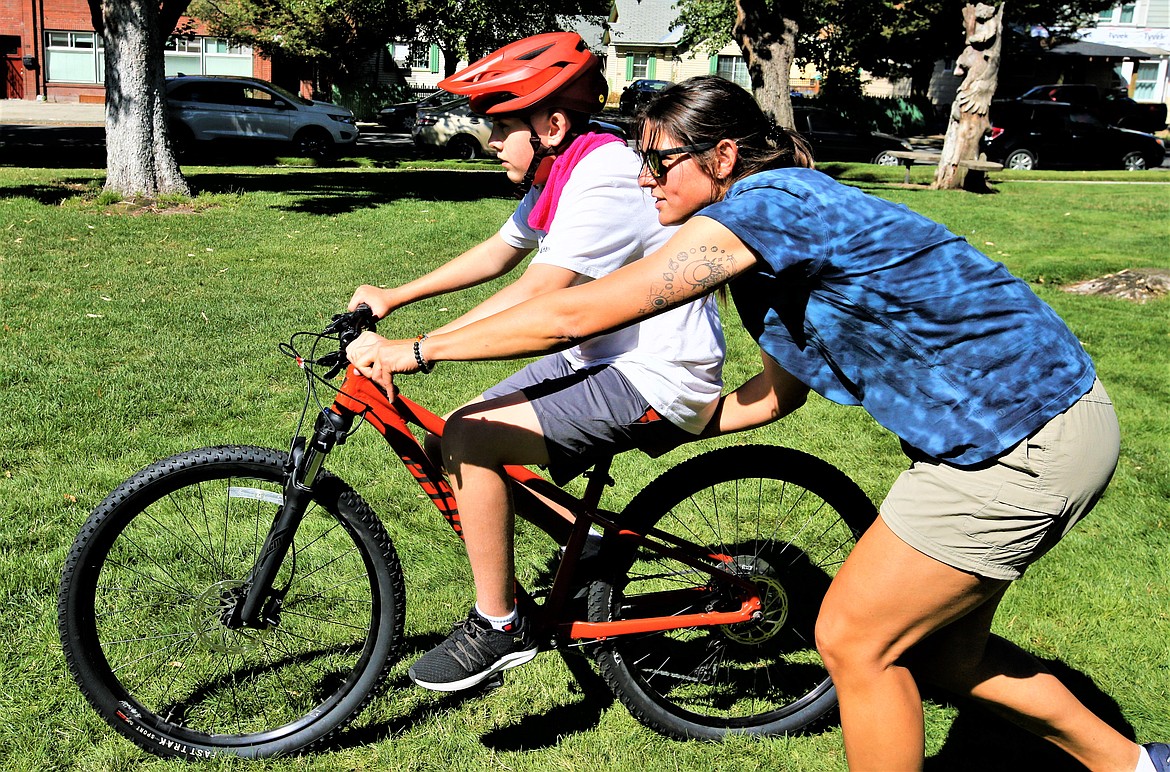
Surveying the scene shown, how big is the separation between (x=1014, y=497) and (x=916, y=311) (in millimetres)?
449

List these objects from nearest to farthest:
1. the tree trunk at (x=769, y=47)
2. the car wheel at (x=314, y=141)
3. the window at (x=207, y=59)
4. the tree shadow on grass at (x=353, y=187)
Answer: the tree shadow on grass at (x=353, y=187) < the tree trunk at (x=769, y=47) < the car wheel at (x=314, y=141) < the window at (x=207, y=59)

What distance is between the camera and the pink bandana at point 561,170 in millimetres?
2807

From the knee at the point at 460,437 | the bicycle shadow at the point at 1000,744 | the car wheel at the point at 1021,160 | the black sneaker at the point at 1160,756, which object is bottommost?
the bicycle shadow at the point at 1000,744

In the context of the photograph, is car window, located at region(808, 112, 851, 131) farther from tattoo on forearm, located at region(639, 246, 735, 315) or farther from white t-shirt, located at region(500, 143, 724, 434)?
tattoo on forearm, located at region(639, 246, 735, 315)

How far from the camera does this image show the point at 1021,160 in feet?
80.2

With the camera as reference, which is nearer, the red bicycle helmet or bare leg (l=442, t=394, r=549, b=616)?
bare leg (l=442, t=394, r=549, b=616)

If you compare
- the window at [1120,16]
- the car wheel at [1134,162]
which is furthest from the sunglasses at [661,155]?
the window at [1120,16]

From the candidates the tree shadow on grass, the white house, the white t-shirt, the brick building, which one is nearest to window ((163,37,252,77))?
the brick building

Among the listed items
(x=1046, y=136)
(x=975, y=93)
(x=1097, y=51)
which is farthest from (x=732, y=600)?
(x=1097, y=51)

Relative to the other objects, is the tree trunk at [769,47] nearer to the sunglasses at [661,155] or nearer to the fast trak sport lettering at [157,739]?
the sunglasses at [661,155]

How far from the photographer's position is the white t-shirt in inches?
106

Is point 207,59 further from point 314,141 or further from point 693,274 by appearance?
point 693,274

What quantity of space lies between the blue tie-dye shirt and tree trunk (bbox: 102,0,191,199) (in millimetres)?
11624

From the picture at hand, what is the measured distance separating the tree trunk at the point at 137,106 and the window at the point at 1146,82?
52.1m
